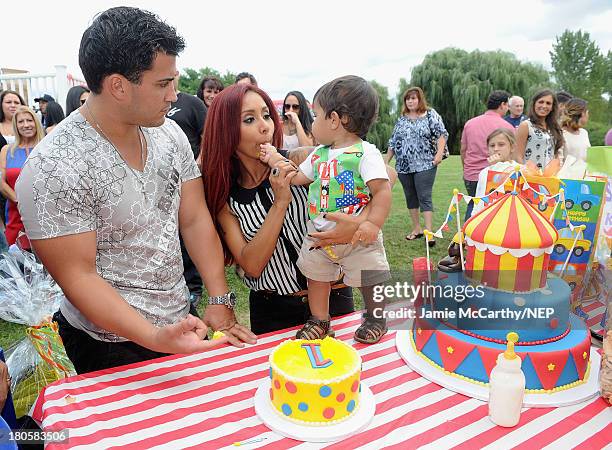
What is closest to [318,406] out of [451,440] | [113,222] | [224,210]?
[451,440]

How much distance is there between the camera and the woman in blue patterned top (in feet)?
19.1

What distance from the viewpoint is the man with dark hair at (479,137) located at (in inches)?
219

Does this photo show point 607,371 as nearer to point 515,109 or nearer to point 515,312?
point 515,312

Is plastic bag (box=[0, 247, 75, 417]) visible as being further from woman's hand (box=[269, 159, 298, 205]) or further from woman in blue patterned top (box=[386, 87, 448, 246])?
woman in blue patterned top (box=[386, 87, 448, 246])

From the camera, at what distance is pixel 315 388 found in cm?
117

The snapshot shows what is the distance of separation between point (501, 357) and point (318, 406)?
0.48 metres

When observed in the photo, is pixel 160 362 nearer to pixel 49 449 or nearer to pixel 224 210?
pixel 49 449

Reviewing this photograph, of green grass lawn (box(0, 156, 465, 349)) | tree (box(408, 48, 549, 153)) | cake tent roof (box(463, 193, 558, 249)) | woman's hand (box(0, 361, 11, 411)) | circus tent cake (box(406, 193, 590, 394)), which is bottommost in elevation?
green grass lawn (box(0, 156, 465, 349))

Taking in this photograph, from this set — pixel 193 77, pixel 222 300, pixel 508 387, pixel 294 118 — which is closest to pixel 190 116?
pixel 294 118

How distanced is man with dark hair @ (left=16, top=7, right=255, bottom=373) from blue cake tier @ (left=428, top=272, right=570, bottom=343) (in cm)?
76

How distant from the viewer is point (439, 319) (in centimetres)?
147

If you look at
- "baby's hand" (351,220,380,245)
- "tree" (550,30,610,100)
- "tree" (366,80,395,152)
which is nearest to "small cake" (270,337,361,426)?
"baby's hand" (351,220,380,245)

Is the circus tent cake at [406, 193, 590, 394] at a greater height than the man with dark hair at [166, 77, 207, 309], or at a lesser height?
lesser

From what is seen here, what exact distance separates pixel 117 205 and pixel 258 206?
0.64m
